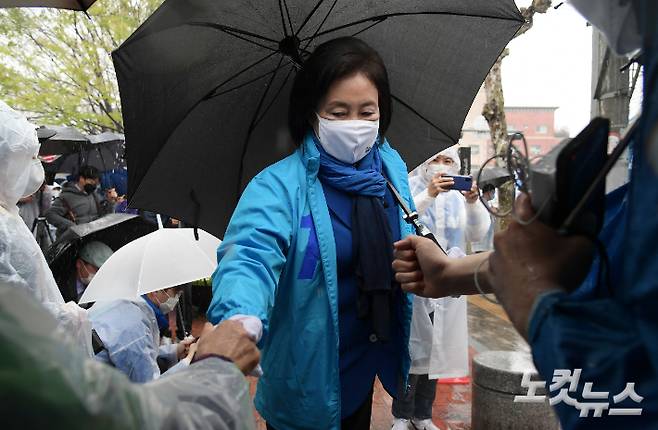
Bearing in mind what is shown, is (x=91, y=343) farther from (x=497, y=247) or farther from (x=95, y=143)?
(x=95, y=143)

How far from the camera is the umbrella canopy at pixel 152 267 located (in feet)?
10.6

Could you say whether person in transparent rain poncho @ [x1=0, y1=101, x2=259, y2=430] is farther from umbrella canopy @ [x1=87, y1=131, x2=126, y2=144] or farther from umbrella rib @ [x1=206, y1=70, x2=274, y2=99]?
umbrella canopy @ [x1=87, y1=131, x2=126, y2=144]

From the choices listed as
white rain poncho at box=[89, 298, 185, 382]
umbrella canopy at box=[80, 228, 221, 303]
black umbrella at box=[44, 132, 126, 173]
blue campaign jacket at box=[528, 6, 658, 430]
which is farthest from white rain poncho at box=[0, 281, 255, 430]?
black umbrella at box=[44, 132, 126, 173]

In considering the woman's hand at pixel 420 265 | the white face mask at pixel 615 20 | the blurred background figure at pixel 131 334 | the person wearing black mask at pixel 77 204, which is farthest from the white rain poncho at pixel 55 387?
the person wearing black mask at pixel 77 204

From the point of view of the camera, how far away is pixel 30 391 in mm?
692

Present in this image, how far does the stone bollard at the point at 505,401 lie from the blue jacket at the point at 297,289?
227 cm

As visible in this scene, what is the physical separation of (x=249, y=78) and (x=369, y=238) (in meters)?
0.95

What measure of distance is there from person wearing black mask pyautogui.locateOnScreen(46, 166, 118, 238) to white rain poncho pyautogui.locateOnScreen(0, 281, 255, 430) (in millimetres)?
7853

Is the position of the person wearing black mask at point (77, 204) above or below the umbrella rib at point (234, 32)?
below

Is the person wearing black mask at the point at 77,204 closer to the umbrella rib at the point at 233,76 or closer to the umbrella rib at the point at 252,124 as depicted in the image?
the umbrella rib at the point at 252,124

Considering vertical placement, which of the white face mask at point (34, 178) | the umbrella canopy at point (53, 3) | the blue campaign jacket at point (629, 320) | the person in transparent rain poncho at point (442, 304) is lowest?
the person in transparent rain poncho at point (442, 304)

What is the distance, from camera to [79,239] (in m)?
4.24

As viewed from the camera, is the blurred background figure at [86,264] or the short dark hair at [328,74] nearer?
the short dark hair at [328,74]

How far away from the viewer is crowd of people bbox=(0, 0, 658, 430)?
0.85 m
